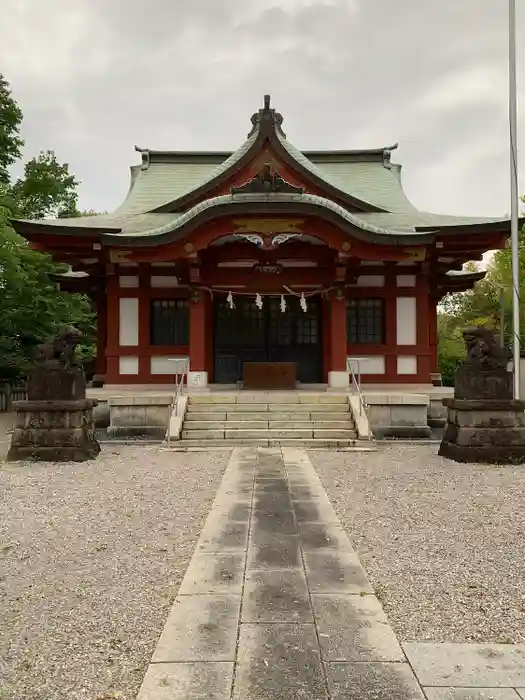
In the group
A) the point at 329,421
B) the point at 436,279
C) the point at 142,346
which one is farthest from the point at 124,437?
the point at 436,279

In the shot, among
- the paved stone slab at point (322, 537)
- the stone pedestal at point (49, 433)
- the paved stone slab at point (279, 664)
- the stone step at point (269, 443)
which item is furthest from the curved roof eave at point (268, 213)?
the paved stone slab at point (279, 664)

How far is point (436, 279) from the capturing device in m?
15.6

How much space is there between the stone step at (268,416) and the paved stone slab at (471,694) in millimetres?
8470

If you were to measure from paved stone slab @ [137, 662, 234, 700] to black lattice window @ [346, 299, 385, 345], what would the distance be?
1197 cm

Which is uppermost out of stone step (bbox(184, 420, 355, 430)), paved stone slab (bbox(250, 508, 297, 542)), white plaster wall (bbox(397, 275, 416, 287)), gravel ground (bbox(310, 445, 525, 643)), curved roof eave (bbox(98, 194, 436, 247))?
curved roof eave (bbox(98, 194, 436, 247))

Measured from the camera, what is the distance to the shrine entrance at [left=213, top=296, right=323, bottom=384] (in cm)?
1486

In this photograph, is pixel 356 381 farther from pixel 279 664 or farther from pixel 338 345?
pixel 279 664

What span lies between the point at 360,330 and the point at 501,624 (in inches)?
445

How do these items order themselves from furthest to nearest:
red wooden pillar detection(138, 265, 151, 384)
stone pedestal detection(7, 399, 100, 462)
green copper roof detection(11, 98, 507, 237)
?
red wooden pillar detection(138, 265, 151, 384), green copper roof detection(11, 98, 507, 237), stone pedestal detection(7, 399, 100, 462)

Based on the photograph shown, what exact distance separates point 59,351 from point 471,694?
8.52 m

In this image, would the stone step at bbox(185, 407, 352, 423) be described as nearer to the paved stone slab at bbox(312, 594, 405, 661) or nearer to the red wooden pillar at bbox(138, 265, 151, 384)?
the red wooden pillar at bbox(138, 265, 151, 384)

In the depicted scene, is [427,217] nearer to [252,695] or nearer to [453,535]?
[453,535]

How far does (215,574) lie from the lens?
398cm

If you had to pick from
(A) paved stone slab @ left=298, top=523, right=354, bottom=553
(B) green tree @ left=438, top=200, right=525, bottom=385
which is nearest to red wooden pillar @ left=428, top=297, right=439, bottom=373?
(B) green tree @ left=438, top=200, right=525, bottom=385
